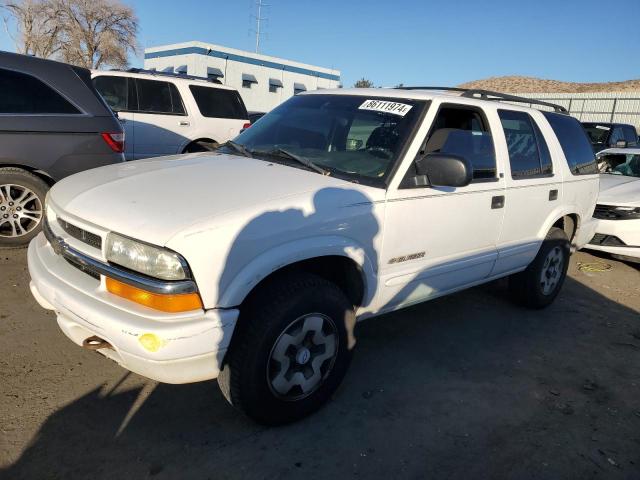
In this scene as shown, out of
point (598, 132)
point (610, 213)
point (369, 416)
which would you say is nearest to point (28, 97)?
point (369, 416)

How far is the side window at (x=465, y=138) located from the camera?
11.1 ft

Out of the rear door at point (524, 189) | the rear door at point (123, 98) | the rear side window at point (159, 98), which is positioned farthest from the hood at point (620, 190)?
the rear door at point (123, 98)

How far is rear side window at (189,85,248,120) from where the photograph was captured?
873 centimetres

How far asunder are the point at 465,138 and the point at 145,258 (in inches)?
93.2

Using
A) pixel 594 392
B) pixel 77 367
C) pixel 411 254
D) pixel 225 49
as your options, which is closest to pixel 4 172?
pixel 77 367

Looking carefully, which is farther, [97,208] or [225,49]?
[225,49]

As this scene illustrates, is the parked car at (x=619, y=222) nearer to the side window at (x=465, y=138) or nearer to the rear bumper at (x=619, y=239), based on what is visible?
the rear bumper at (x=619, y=239)

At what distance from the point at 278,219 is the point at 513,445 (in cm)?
178

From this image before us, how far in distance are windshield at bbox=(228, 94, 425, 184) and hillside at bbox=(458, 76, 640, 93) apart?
48.4m

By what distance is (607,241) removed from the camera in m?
6.16

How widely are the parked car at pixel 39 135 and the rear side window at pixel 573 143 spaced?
4325 millimetres

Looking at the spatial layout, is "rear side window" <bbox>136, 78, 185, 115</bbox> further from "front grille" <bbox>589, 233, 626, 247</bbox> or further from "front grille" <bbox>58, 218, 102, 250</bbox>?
"front grille" <bbox>589, 233, 626, 247</bbox>

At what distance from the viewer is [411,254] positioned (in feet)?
10.3

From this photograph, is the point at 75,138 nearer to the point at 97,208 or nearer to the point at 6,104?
the point at 6,104
